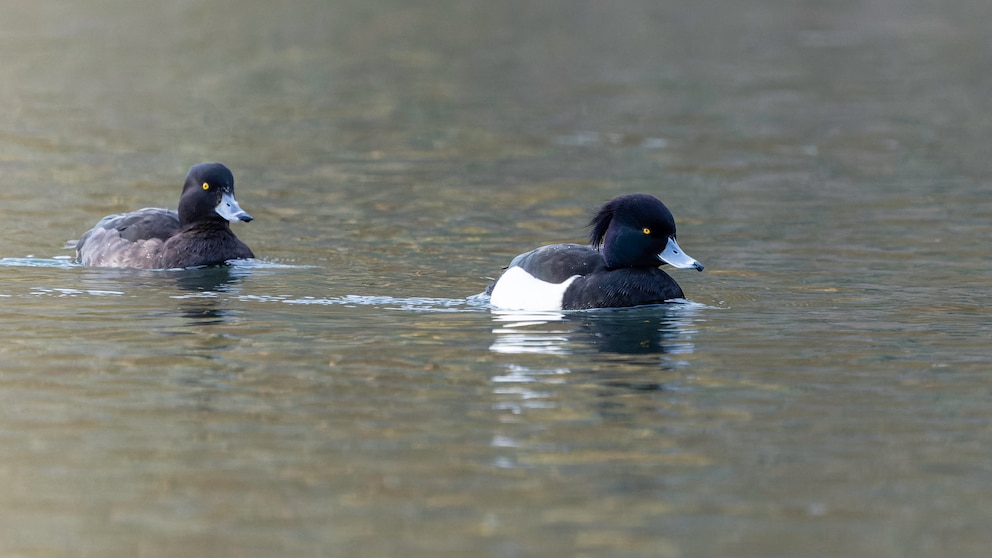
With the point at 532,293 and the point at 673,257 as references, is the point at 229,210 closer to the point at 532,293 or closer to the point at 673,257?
the point at 532,293

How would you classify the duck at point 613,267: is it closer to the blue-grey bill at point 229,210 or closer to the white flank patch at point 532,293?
the white flank patch at point 532,293

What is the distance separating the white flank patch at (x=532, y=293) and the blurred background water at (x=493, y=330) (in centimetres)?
27

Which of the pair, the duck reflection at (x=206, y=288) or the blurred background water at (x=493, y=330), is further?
the duck reflection at (x=206, y=288)

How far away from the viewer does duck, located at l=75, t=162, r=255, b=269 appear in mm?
15938

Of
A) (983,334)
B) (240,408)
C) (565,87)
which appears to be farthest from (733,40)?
(240,408)

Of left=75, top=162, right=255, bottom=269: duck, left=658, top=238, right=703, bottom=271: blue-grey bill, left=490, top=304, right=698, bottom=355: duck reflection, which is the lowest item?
left=490, top=304, right=698, bottom=355: duck reflection

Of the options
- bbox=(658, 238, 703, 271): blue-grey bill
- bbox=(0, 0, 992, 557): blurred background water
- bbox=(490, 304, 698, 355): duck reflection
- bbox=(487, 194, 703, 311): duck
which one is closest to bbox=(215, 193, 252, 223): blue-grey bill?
bbox=(0, 0, 992, 557): blurred background water

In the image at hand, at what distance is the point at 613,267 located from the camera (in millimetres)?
13312

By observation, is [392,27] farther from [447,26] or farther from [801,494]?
[801,494]

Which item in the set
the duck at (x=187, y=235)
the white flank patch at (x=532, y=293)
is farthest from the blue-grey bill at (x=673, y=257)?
the duck at (x=187, y=235)

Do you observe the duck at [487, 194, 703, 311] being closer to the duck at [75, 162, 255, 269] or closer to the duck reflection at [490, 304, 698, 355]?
the duck reflection at [490, 304, 698, 355]

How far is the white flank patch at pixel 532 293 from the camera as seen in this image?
43.6 feet

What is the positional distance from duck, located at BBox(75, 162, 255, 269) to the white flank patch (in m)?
3.66

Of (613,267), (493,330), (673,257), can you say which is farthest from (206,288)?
(673,257)
